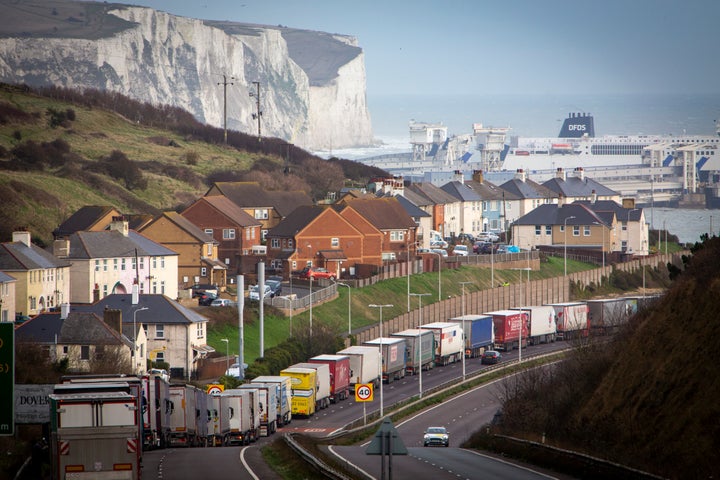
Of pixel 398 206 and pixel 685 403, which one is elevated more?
pixel 398 206

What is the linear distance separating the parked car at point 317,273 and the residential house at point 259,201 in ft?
35.0

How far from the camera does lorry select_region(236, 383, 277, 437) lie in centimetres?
5012

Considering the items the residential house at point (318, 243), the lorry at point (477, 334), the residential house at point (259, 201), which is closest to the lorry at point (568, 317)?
the lorry at point (477, 334)

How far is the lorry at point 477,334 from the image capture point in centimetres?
7912

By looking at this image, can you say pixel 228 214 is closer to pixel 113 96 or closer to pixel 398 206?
pixel 398 206

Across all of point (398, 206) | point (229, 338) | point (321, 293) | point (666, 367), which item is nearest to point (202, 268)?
point (321, 293)

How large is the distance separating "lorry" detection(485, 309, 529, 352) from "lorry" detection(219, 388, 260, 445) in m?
35.2

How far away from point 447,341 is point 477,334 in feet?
13.2

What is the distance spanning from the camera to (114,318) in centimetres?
6050

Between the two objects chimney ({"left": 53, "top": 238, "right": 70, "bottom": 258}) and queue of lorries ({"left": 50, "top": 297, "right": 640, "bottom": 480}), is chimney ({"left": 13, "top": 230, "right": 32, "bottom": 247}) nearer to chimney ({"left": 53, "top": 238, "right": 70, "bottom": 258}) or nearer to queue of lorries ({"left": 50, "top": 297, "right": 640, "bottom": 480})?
chimney ({"left": 53, "top": 238, "right": 70, "bottom": 258})

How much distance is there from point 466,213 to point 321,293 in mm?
55766

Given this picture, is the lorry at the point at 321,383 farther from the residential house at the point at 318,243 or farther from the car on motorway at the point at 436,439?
the residential house at the point at 318,243

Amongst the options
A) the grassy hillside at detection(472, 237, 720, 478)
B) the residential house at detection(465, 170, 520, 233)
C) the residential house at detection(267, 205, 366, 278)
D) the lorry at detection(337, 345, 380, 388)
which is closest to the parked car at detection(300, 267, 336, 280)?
the residential house at detection(267, 205, 366, 278)

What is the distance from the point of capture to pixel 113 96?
164 meters
